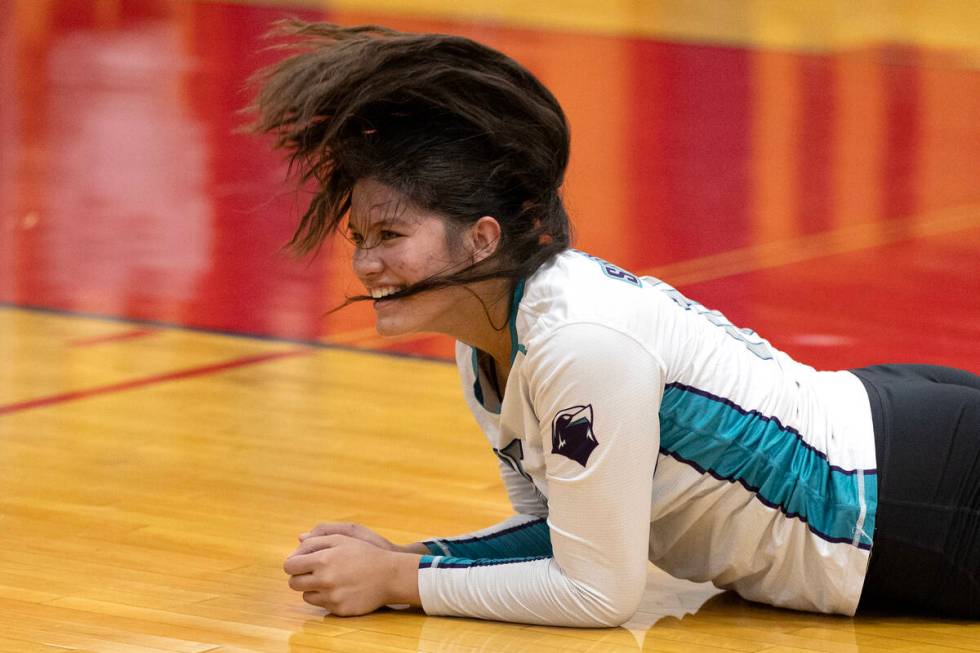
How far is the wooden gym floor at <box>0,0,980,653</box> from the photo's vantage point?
274cm

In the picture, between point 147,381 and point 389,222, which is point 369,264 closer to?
point 389,222

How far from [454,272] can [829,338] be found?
2529mm

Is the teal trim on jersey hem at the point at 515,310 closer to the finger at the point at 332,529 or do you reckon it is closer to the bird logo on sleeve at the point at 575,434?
the bird logo on sleeve at the point at 575,434

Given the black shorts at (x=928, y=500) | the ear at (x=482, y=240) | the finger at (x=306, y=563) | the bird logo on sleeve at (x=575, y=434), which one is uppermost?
the ear at (x=482, y=240)

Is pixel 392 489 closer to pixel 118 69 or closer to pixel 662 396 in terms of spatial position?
pixel 662 396

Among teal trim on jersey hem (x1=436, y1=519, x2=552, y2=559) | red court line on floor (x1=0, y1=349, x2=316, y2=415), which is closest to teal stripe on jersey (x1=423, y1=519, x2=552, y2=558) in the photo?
teal trim on jersey hem (x1=436, y1=519, x2=552, y2=559)

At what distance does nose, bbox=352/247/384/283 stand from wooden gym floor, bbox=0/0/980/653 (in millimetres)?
523

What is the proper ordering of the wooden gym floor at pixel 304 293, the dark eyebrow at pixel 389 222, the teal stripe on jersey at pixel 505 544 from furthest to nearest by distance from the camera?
the teal stripe on jersey at pixel 505 544, the wooden gym floor at pixel 304 293, the dark eyebrow at pixel 389 222

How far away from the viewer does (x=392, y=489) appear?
351cm

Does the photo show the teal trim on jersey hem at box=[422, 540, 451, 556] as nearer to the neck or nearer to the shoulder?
the neck

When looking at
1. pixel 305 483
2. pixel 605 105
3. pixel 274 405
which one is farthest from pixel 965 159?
pixel 305 483

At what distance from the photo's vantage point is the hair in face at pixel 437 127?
8.04ft

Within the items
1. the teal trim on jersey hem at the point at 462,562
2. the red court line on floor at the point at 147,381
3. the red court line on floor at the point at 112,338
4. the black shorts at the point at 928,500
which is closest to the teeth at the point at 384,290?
the teal trim on jersey hem at the point at 462,562

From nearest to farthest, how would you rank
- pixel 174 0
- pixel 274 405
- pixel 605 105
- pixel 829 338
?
1. pixel 274 405
2. pixel 829 338
3. pixel 605 105
4. pixel 174 0
